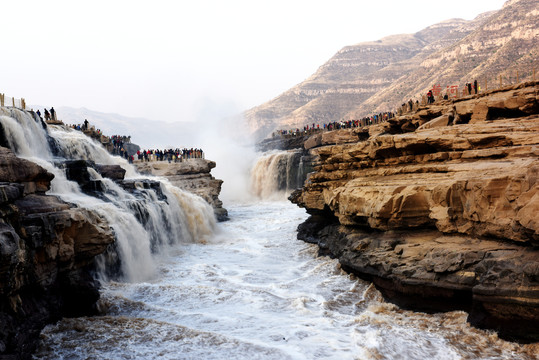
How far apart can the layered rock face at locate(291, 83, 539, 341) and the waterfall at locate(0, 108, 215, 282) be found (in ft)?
21.5

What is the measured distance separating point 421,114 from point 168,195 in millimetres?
12553

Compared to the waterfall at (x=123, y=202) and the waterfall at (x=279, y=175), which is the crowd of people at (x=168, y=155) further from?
the waterfall at (x=279, y=175)

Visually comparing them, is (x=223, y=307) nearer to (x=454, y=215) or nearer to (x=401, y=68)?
(x=454, y=215)

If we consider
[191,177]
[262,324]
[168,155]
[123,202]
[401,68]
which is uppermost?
[401,68]

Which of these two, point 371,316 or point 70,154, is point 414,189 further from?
point 70,154

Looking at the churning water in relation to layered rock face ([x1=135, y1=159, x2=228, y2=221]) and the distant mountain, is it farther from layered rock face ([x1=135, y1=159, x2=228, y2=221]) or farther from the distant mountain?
the distant mountain

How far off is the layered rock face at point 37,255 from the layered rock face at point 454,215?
676 cm

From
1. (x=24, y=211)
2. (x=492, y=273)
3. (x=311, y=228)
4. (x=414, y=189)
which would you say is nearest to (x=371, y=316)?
(x=492, y=273)

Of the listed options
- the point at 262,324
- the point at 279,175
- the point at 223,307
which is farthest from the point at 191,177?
the point at 262,324

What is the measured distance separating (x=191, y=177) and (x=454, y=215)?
72.4 feet

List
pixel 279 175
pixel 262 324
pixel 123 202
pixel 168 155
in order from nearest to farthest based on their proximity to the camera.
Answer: pixel 262 324, pixel 123 202, pixel 168 155, pixel 279 175

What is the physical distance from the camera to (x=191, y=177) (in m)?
29.6

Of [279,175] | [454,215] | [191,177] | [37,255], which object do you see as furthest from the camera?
[279,175]

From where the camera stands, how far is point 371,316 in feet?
30.8
